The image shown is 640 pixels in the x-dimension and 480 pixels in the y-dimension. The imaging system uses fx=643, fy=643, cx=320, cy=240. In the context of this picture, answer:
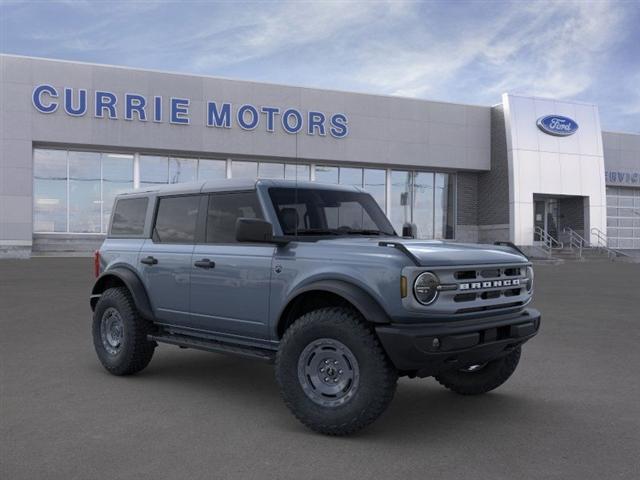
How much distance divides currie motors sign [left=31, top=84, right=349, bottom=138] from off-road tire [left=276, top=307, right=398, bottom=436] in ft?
81.6

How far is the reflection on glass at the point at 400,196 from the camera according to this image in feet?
113

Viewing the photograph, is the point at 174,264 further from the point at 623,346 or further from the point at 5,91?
the point at 5,91

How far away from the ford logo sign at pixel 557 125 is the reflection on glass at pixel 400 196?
24.1 feet

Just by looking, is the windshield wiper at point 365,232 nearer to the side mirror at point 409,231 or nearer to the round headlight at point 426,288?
the side mirror at point 409,231

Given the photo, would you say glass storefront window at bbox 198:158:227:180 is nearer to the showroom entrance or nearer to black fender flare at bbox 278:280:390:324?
the showroom entrance

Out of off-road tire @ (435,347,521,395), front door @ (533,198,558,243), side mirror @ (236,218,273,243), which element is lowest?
off-road tire @ (435,347,521,395)

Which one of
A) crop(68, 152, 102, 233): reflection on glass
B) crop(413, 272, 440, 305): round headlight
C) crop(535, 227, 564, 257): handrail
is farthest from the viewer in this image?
crop(535, 227, 564, 257): handrail

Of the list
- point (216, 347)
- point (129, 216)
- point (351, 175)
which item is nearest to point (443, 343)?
point (216, 347)

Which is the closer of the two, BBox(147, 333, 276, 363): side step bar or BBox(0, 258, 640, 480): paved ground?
BBox(0, 258, 640, 480): paved ground

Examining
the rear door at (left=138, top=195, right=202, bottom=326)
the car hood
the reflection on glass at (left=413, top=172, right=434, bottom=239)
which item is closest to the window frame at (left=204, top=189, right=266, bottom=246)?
the rear door at (left=138, top=195, right=202, bottom=326)

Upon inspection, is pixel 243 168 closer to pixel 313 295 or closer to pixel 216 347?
pixel 216 347

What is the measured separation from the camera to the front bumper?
434 cm

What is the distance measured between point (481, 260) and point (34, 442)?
3470 mm

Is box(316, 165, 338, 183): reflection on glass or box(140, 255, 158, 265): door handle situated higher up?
box(316, 165, 338, 183): reflection on glass
